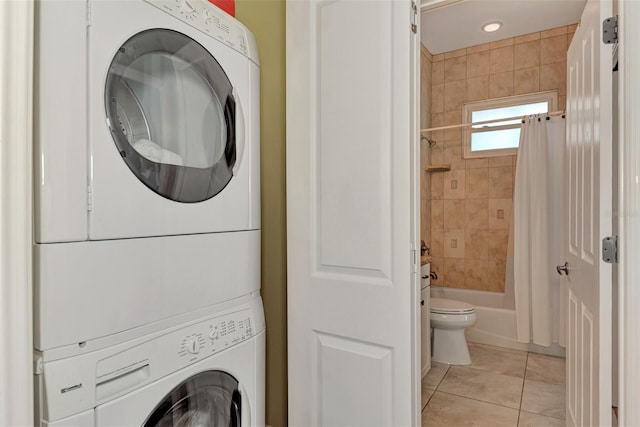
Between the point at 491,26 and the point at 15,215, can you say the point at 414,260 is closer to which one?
the point at 15,215

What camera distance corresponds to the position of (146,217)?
0.94 meters

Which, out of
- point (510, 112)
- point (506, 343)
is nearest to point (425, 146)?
point (510, 112)

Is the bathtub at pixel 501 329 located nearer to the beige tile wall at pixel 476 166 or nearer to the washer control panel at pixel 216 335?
the beige tile wall at pixel 476 166

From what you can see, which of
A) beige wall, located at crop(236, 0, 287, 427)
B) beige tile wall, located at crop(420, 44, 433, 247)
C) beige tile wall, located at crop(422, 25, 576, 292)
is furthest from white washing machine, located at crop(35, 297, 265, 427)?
beige tile wall, located at crop(422, 25, 576, 292)

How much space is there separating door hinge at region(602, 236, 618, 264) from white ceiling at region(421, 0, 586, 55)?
2107 mm

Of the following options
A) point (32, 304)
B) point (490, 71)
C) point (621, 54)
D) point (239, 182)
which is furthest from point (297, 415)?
point (490, 71)

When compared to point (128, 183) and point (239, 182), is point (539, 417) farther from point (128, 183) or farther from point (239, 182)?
point (128, 183)

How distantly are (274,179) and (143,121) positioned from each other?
2.55 ft

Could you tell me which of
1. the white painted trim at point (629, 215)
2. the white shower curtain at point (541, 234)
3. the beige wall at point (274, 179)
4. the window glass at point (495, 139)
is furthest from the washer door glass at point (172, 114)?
the window glass at point (495, 139)

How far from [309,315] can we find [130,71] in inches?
42.0

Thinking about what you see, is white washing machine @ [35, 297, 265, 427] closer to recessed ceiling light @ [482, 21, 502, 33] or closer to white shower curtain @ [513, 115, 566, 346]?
white shower curtain @ [513, 115, 566, 346]

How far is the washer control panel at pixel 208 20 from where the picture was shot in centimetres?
104

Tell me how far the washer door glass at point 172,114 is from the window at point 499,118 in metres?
3.01

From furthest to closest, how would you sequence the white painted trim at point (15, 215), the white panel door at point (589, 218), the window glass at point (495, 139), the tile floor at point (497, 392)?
the window glass at point (495, 139) → the tile floor at point (497, 392) → the white panel door at point (589, 218) → the white painted trim at point (15, 215)
